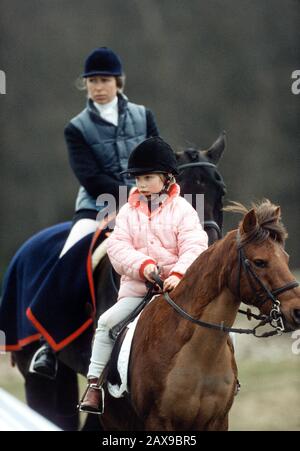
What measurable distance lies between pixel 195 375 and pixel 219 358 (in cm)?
14

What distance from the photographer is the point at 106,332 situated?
4.85 metres

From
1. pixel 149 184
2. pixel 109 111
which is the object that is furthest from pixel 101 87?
pixel 149 184

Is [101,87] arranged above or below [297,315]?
above

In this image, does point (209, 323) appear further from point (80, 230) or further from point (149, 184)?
point (80, 230)

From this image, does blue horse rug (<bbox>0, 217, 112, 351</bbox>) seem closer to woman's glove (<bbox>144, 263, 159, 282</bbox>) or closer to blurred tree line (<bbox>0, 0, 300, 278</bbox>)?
woman's glove (<bbox>144, 263, 159, 282</bbox>)

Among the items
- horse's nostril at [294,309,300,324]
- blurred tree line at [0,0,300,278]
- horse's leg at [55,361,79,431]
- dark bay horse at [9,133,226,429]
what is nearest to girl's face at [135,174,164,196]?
dark bay horse at [9,133,226,429]

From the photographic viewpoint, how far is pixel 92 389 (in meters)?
4.86

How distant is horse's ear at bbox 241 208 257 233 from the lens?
13.8ft

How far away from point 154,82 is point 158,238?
646 inches

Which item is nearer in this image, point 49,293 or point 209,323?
point 209,323

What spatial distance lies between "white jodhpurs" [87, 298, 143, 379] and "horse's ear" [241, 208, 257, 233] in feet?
2.84
